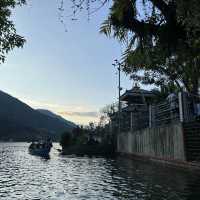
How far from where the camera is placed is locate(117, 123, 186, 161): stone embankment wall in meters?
27.1

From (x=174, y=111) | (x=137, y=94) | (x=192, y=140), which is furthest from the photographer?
(x=137, y=94)

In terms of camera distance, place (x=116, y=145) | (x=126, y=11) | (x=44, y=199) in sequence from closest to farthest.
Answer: (x=126, y=11) < (x=44, y=199) < (x=116, y=145)

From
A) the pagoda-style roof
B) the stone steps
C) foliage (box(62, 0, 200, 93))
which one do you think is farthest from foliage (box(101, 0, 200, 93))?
the pagoda-style roof

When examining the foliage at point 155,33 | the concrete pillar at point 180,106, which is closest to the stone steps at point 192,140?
the concrete pillar at point 180,106

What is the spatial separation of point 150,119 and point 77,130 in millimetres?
56444

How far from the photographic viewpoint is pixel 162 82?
41.4 m

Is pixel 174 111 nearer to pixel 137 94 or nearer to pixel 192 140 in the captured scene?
pixel 192 140

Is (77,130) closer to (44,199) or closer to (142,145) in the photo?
(142,145)

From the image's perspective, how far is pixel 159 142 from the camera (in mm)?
31875

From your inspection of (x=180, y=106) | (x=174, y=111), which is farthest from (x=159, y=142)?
(x=180, y=106)

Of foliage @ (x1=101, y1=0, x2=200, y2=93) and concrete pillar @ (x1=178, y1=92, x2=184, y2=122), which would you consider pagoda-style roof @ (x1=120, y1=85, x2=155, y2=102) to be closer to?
concrete pillar @ (x1=178, y1=92, x2=184, y2=122)

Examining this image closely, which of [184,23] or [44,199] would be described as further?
[44,199]

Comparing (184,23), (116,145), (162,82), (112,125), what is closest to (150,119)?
(162,82)

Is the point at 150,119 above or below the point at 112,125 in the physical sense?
below
